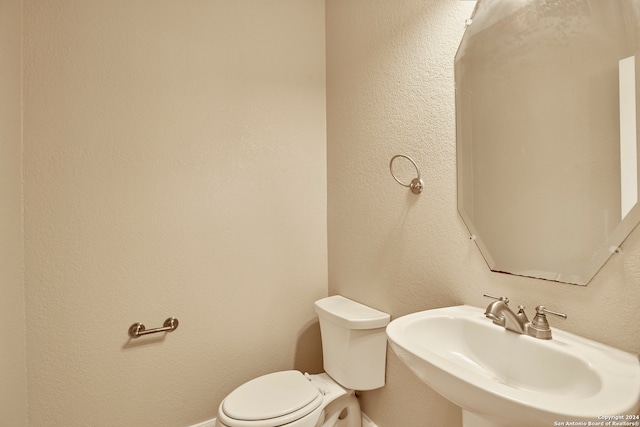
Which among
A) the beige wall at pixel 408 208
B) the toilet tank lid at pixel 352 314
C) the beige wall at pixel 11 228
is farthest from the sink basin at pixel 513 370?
the beige wall at pixel 11 228

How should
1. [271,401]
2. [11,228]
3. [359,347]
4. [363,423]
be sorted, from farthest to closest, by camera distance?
1. [363,423]
2. [359,347]
3. [271,401]
4. [11,228]

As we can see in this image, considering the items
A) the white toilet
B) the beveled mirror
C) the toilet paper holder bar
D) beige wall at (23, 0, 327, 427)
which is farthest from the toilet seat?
the beveled mirror

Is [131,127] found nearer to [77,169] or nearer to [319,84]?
[77,169]

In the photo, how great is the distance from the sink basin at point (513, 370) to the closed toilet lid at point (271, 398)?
63 cm

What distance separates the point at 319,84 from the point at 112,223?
1346 mm

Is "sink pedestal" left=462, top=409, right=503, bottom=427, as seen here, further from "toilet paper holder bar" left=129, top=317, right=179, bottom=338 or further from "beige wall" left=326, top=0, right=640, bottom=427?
"toilet paper holder bar" left=129, top=317, right=179, bottom=338

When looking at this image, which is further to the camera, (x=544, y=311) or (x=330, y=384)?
(x=330, y=384)

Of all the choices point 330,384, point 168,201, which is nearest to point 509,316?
point 330,384

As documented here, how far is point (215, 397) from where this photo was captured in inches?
61.7

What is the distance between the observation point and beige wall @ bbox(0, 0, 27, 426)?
106 centimetres

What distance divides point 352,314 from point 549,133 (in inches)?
40.4

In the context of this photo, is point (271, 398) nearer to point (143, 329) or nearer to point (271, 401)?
point (271, 401)

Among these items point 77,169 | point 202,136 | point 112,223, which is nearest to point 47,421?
point 112,223

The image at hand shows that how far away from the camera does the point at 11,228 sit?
1127mm
